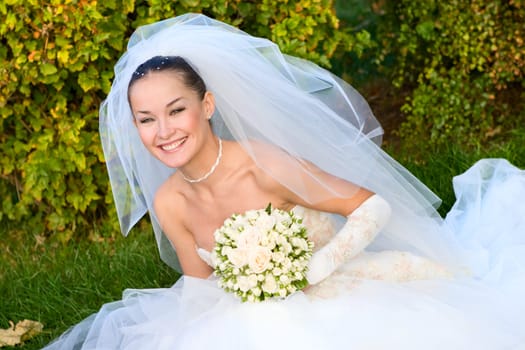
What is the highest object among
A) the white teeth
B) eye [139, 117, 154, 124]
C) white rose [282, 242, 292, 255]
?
eye [139, 117, 154, 124]

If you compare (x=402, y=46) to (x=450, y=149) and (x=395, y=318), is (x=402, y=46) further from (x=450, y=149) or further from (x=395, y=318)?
(x=395, y=318)

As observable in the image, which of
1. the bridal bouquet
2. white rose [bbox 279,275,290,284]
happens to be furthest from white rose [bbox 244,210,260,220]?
white rose [bbox 279,275,290,284]

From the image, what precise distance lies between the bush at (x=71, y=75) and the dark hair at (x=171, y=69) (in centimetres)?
158

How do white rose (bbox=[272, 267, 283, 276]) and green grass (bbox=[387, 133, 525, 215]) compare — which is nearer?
white rose (bbox=[272, 267, 283, 276])

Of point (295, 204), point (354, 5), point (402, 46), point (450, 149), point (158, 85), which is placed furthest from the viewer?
point (354, 5)

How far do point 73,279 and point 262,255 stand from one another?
84.7 inches

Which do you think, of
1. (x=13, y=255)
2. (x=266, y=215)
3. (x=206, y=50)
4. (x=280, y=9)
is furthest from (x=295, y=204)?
(x=13, y=255)

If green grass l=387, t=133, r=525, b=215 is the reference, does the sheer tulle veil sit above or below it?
above

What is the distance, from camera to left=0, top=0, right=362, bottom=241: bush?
17.6ft

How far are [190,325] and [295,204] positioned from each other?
69 centimetres

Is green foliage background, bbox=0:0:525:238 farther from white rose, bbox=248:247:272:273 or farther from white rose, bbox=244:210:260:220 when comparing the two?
white rose, bbox=248:247:272:273

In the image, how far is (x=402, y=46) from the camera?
7.00m

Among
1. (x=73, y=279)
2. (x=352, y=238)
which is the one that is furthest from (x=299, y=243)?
(x=73, y=279)

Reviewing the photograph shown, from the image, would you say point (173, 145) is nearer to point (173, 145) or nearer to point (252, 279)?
point (173, 145)
